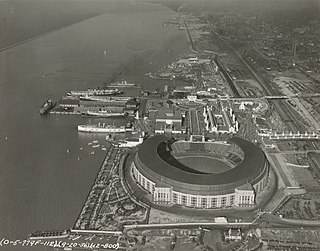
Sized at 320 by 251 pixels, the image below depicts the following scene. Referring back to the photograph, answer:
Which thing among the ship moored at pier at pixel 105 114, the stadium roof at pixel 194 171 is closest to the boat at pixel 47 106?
the ship moored at pier at pixel 105 114

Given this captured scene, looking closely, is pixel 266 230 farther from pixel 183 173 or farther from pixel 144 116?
pixel 144 116

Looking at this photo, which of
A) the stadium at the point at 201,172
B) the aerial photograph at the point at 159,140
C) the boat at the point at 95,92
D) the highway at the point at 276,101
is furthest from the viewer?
the boat at the point at 95,92

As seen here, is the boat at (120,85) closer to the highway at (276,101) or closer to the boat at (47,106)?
the boat at (47,106)

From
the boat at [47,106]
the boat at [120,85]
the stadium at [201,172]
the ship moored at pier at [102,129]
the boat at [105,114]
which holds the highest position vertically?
the stadium at [201,172]

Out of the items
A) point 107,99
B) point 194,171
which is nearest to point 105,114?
point 107,99

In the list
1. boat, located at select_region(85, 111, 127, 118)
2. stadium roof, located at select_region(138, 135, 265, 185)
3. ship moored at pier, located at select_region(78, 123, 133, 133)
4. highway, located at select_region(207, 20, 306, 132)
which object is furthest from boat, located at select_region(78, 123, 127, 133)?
highway, located at select_region(207, 20, 306, 132)

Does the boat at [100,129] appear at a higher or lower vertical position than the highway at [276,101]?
higher
